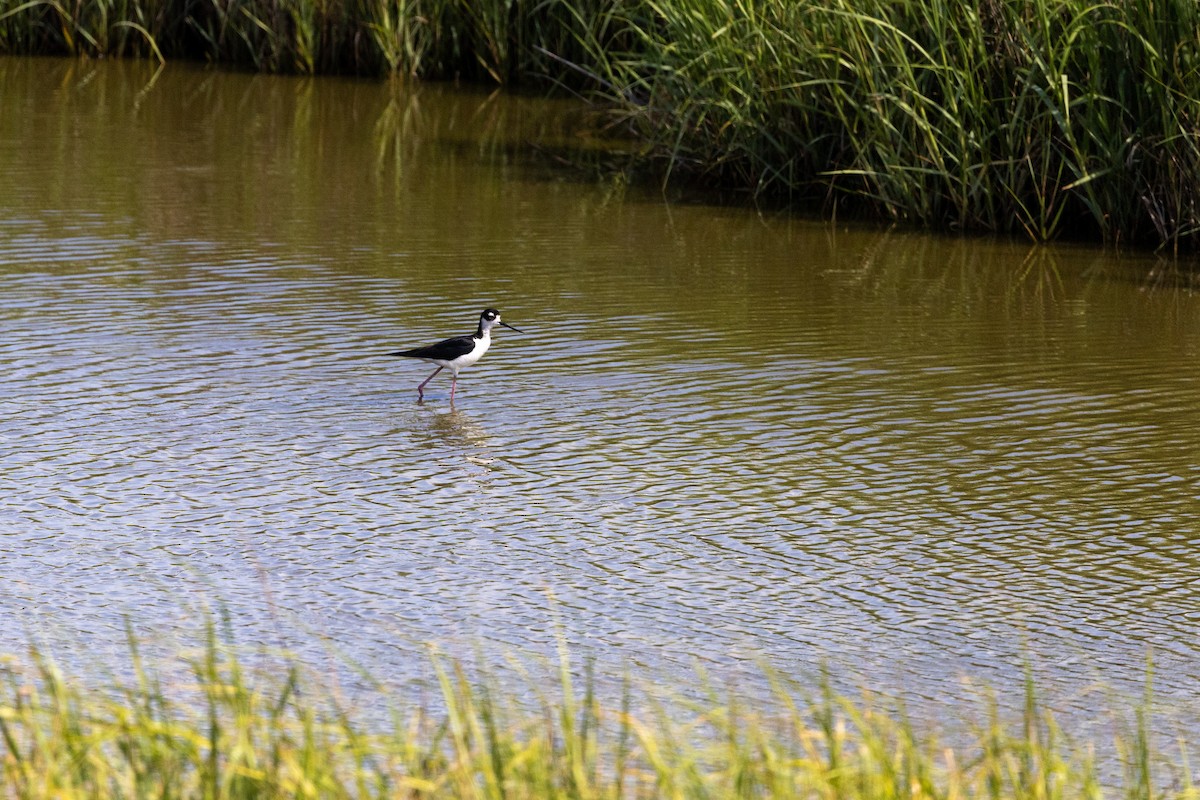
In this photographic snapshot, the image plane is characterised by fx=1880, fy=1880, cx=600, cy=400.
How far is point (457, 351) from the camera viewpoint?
8328 millimetres

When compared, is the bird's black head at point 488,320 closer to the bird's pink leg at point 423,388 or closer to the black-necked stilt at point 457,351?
the black-necked stilt at point 457,351

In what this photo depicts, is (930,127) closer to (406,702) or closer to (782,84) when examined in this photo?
(782,84)

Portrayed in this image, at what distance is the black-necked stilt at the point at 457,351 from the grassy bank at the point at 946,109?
129 inches

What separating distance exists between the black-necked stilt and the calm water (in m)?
0.15

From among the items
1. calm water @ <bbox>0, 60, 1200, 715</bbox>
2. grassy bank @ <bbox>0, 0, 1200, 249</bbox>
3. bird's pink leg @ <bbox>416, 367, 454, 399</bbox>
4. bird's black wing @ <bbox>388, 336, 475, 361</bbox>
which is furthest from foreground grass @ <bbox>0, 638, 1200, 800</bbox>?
grassy bank @ <bbox>0, 0, 1200, 249</bbox>

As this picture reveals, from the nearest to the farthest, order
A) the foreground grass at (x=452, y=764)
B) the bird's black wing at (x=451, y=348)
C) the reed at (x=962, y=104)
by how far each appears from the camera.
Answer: the foreground grass at (x=452, y=764), the bird's black wing at (x=451, y=348), the reed at (x=962, y=104)

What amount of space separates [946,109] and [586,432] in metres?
4.42

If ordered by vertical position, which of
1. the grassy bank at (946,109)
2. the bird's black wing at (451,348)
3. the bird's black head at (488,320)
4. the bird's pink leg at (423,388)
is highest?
the grassy bank at (946,109)

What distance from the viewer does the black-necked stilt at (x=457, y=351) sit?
27.3 feet

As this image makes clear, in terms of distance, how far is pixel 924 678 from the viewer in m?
5.30

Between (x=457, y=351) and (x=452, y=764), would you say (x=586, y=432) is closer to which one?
(x=457, y=351)

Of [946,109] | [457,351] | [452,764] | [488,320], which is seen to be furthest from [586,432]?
[946,109]

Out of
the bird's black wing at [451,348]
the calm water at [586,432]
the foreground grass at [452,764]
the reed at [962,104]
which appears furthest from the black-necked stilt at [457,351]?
the foreground grass at [452,764]

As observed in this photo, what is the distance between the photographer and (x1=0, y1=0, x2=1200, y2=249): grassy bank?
10711 mm
